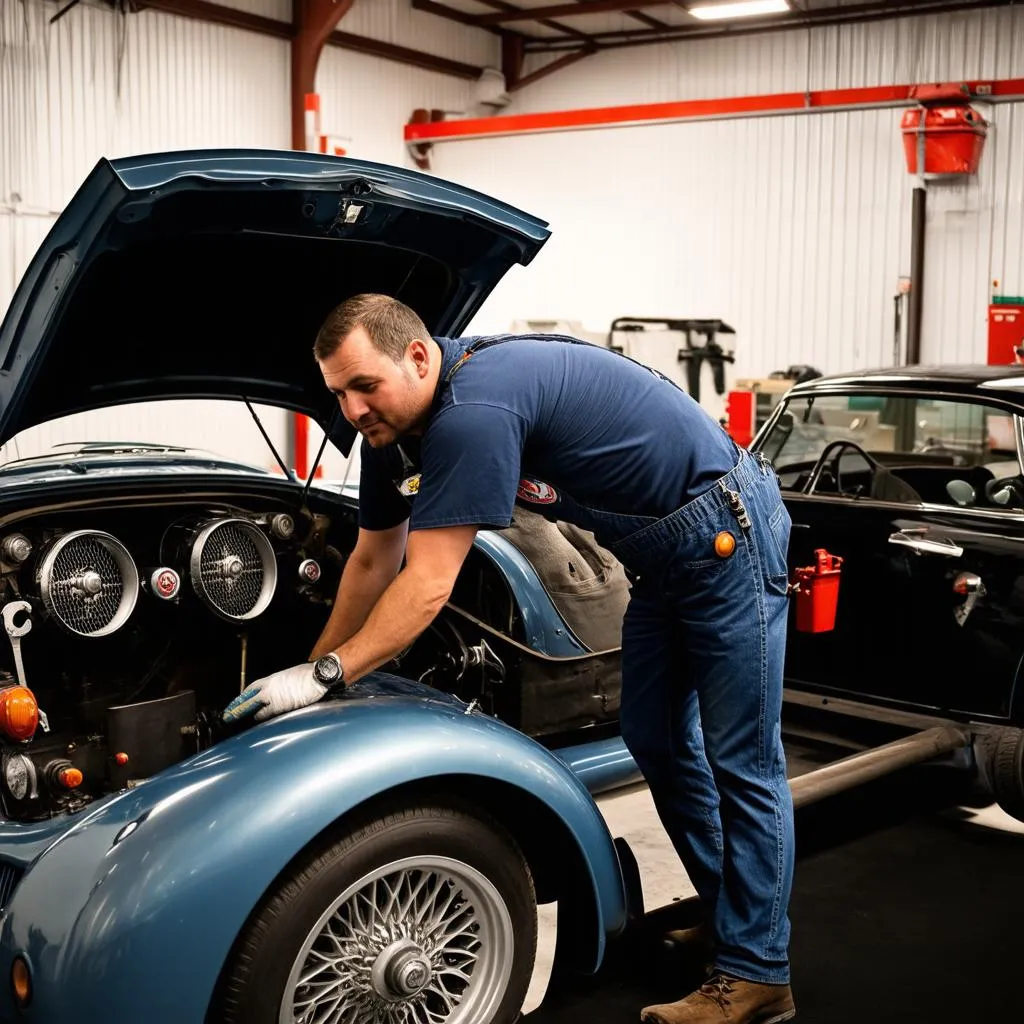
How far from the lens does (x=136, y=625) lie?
2.95 meters

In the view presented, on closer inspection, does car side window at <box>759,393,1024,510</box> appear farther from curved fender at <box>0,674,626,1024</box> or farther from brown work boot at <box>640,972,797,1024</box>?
curved fender at <box>0,674,626,1024</box>

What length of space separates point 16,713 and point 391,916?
0.86m

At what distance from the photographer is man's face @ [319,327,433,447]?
2.35 m

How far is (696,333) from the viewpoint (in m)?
13.0

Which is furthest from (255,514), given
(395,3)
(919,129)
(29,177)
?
(395,3)

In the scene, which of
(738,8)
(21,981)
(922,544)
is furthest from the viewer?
(738,8)

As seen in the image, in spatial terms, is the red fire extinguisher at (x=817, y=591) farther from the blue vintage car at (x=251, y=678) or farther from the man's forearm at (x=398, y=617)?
the man's forearm at (x=398, y=617)

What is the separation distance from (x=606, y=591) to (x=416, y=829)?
150 centimetres

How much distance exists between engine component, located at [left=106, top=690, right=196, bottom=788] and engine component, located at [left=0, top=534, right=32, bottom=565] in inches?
15.5

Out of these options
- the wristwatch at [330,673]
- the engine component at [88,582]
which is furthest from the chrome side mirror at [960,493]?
the engine component at [88,582]

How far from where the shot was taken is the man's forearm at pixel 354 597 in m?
2.81

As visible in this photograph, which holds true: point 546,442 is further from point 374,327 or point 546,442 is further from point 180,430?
point 180,430

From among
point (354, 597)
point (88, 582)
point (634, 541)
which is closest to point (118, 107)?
point (88, 582)

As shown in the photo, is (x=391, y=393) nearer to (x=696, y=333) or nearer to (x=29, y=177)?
(x=29, y=177)
